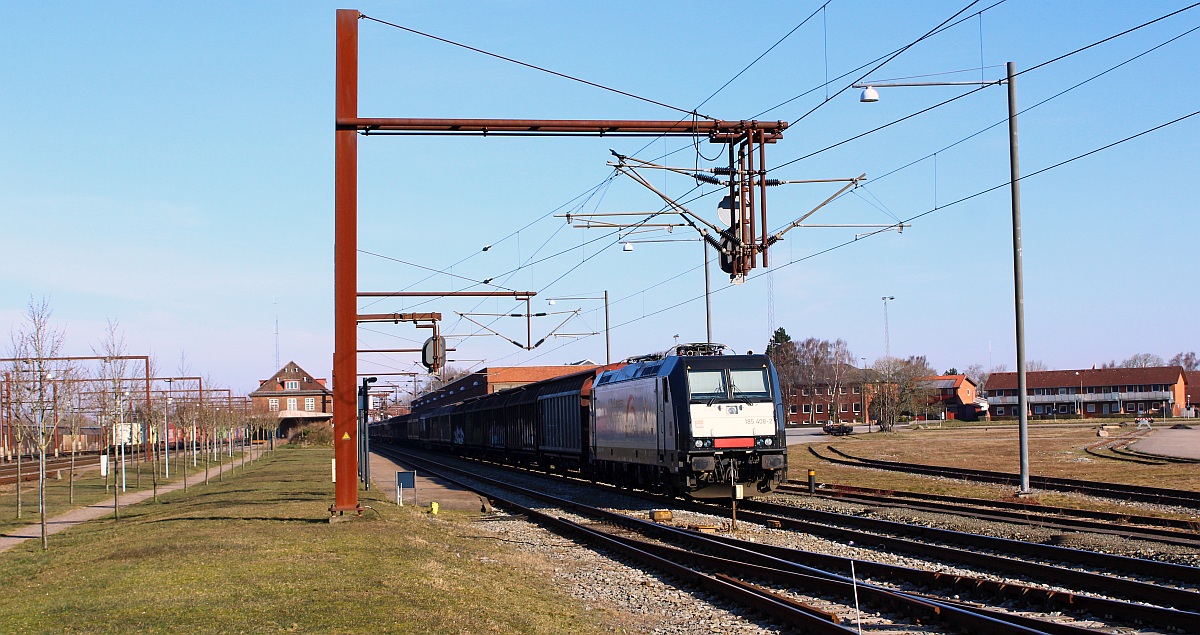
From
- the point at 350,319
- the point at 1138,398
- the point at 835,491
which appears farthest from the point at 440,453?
the point at 1138,398

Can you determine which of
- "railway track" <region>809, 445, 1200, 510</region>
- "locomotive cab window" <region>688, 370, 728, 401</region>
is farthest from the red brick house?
"locomotive cab window" <region>688, 370, 728, 401</region>

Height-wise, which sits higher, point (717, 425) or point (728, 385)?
point (728, 385)

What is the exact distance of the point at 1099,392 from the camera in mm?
143875

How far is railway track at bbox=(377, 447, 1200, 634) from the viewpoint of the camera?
32.5ft

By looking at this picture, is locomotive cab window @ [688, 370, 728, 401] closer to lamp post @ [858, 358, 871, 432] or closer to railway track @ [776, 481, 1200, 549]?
railway track @ [776, 481, 1200, 549]

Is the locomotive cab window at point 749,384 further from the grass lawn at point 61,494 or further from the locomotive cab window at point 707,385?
the grass lawn at point 61,494

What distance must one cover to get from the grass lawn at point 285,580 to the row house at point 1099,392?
133m

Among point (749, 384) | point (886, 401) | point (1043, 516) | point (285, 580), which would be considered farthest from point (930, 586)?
point (886, 401)

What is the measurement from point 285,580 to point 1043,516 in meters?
14.0

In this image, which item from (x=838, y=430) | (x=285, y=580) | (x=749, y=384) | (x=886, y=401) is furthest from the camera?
(x=886, y=401)

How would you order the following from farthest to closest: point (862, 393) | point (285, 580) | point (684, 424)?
point (862, 393)
point (684, 424)
point (285, 580)

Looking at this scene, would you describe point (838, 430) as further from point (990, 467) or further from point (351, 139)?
point (351, 139)

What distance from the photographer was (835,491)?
28.4 meters

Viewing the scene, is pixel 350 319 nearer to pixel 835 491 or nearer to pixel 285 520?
pixel 285 520
